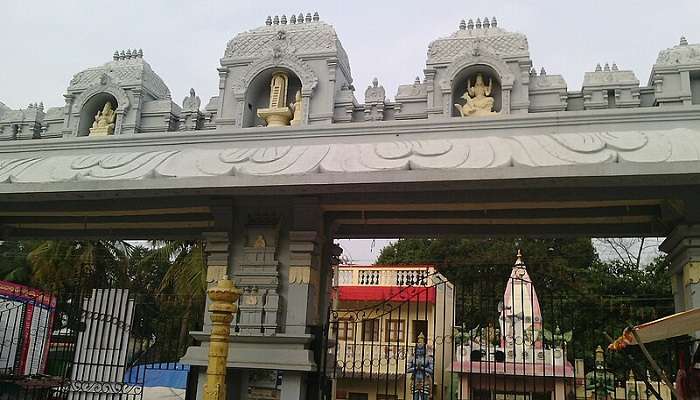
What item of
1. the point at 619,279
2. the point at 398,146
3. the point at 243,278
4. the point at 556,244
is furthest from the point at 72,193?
the point at 556,244

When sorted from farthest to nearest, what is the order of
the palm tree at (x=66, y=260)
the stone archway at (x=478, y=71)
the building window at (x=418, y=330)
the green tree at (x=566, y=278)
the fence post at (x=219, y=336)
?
the palm tree at (x=66, y=260), the green tree at (x=566, y=278), the building window at (x=418, y=330), the stone archway at (x=478, y=71), the fence post at (x=219, y=336)

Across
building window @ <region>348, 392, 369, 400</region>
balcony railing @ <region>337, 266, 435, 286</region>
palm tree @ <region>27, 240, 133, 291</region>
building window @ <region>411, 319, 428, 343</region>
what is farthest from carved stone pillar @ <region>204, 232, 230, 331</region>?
palm tree @ <region>27, 240, 133, 291</region>

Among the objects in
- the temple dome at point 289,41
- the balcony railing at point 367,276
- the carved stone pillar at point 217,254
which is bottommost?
the carved stone pillar at point 217,254

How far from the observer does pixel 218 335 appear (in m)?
6.13

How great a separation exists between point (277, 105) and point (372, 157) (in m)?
1.81

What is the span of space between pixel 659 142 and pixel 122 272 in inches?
615

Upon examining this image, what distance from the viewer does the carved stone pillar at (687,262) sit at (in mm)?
6285

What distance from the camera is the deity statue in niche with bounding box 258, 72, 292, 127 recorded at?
755 cm

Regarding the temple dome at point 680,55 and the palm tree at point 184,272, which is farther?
the palm tree at point 184,272

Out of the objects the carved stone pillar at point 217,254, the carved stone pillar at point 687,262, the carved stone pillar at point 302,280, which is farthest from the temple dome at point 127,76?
the carved stone pillar at point 687,262

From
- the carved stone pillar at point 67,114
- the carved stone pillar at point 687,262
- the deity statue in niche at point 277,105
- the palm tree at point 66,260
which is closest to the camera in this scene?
the carved stone pillar at point 687,262

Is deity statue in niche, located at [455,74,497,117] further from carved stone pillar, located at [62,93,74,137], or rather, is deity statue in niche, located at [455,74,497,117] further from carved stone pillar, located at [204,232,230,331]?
carved stone pillar, located at [62,93,74,137]

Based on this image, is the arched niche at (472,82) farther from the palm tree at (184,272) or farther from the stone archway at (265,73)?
the palm tree at (184,272)

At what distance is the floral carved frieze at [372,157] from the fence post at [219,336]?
1268 millimetres
